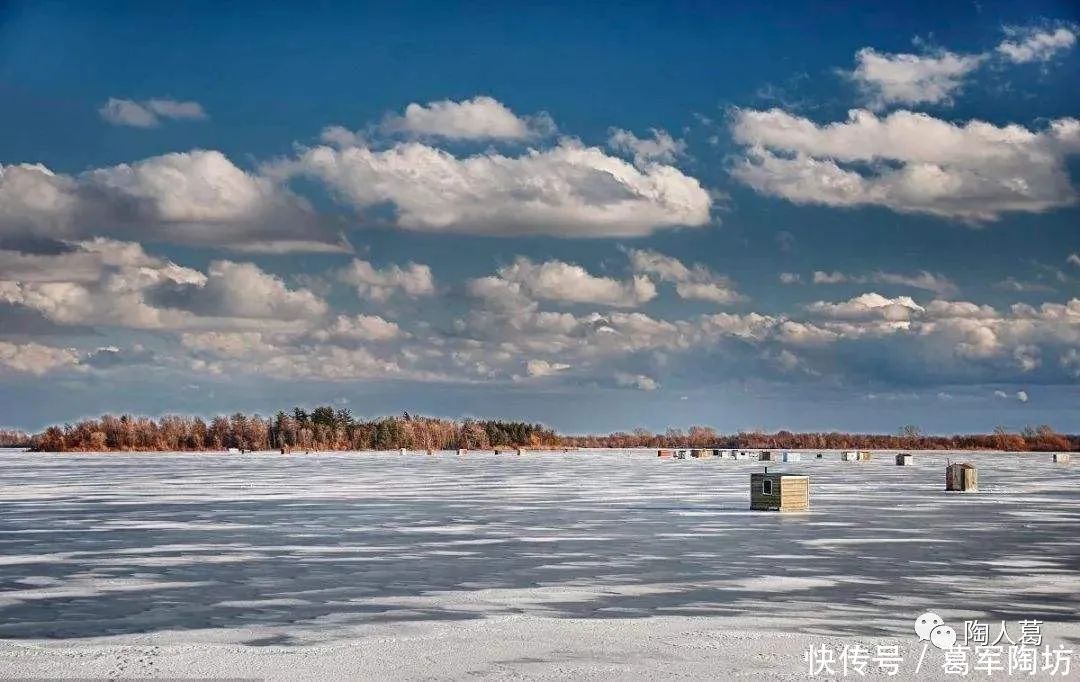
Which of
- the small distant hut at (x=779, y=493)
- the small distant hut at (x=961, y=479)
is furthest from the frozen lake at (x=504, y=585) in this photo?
the small distant hut at (x=961, y=479)

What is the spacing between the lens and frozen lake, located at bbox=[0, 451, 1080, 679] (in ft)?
45.3

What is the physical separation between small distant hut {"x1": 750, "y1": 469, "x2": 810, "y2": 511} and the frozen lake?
0.86 meters

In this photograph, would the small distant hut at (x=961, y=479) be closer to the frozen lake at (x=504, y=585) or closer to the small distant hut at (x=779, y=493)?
the frozen lake at (x=504, y=585)

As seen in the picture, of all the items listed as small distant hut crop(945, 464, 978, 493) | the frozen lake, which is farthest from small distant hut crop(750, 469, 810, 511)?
small distant hut crop(945, 464, 978, 493)

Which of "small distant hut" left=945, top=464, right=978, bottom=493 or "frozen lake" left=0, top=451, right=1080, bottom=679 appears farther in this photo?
"small distant hut" left=945, top=464, right=978, bottom=493

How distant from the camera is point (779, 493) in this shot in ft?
120

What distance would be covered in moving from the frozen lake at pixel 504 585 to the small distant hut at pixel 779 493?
0.86 m

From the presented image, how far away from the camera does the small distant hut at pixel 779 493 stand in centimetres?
3669

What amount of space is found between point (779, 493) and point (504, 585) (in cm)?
1850

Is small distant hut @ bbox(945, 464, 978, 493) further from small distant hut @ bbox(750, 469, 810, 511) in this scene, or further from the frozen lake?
small distant hut @ bbox(750, 469, 810, 511)

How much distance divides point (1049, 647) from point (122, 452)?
495 ft

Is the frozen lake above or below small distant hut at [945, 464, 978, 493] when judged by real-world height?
below

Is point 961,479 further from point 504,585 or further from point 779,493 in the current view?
point 504,585

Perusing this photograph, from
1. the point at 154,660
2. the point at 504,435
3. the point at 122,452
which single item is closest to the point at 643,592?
the point at 154,660
